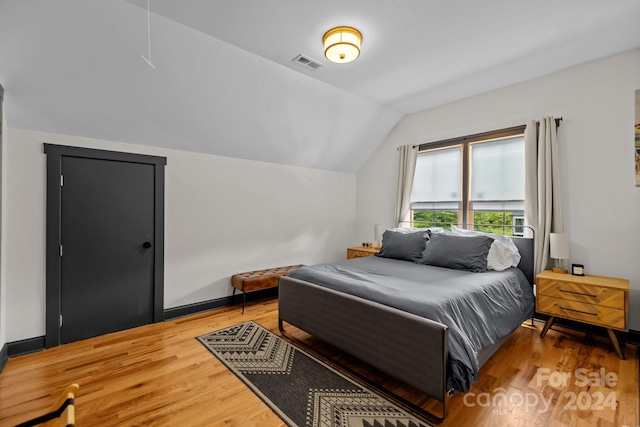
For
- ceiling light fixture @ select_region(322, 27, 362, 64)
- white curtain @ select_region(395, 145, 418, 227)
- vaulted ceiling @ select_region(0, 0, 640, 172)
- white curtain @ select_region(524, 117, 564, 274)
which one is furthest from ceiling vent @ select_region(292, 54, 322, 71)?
white curtain @ select_region(524, 117, 564, 274)

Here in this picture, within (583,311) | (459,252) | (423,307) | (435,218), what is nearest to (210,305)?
(423,307)

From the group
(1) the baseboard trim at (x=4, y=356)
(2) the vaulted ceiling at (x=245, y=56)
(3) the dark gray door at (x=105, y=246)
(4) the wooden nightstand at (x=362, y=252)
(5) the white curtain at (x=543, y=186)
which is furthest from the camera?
(4) the wooden nightstand at (x=362, y=252)

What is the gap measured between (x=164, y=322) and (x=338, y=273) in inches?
84.9

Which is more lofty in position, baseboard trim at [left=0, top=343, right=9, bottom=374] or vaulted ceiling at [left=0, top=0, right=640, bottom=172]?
vaulted ceiling at [left=0, top=0, right=640, bottom=172]

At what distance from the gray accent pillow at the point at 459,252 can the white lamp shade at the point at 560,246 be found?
62 centimetres

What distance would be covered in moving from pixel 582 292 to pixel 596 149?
1536 millimetres

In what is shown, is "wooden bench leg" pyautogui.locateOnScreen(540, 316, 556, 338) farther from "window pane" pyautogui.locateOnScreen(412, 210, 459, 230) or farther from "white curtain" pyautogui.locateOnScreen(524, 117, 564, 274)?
"window pane" pyautogui.locateOnScreen(412, 210, 459, 230)

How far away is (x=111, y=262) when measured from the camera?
3121 mm

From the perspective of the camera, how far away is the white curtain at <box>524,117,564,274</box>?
329 centimetres

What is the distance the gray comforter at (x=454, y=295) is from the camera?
74.9 inches

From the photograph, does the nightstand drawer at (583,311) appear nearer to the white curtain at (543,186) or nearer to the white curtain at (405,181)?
the white curtain at (543,186)

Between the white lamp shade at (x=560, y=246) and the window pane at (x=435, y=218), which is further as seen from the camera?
the window pane at (x=435, y=218)

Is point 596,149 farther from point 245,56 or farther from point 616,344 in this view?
point 245,56

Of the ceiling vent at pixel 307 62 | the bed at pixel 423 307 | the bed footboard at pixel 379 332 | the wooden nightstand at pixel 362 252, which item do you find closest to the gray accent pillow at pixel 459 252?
the bed at pixel 423 307
